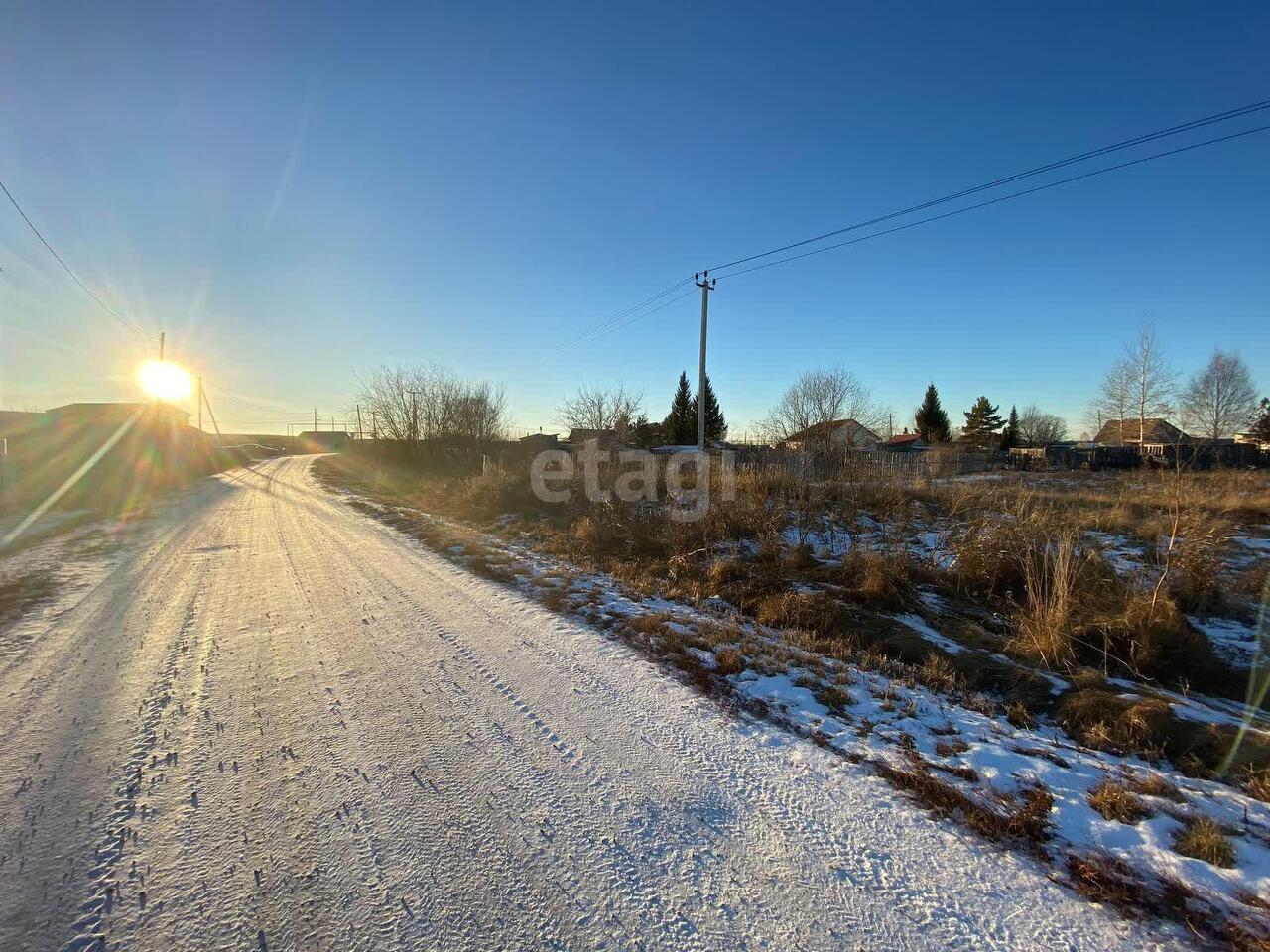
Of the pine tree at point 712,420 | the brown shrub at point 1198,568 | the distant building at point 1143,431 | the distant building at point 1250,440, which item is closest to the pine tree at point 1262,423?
the distant building at point 1250,440

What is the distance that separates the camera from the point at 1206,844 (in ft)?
7.62

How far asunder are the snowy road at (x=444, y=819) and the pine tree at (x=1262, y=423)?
64.9 m

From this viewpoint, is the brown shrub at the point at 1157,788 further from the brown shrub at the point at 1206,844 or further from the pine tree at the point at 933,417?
the pine tree at the point at 933,417

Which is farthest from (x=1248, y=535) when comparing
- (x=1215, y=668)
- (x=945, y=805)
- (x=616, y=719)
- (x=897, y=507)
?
(x=616, y=719)

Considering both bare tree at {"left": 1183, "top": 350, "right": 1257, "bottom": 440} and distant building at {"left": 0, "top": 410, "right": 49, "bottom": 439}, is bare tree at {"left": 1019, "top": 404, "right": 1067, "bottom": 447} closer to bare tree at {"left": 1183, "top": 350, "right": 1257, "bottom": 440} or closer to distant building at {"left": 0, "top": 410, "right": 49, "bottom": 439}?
bare tree at {"left": 1183, "top": 350, "right": 1257, "bottom": 440}

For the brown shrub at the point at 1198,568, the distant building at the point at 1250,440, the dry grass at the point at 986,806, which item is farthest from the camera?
the distant building at the point at 1250,440

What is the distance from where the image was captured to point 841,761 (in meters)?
3.06

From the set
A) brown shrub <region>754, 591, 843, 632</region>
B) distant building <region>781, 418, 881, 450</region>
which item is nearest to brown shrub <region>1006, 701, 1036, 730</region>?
brown shrub <region>754, 591, 843, 632</region>

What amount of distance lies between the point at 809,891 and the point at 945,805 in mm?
1006

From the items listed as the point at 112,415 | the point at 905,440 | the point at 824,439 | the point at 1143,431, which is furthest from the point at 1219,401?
the point at 112,415

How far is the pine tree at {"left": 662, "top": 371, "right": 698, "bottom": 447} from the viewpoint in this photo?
50.9m

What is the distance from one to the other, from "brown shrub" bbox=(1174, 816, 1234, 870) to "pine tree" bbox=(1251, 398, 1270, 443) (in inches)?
2509

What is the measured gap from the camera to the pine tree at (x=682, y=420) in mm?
50875

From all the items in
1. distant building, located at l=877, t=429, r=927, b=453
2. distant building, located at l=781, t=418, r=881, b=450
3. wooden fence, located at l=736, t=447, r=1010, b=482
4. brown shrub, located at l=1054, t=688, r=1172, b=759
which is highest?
distant building, located at l=877, t=429, r=927, b=453
